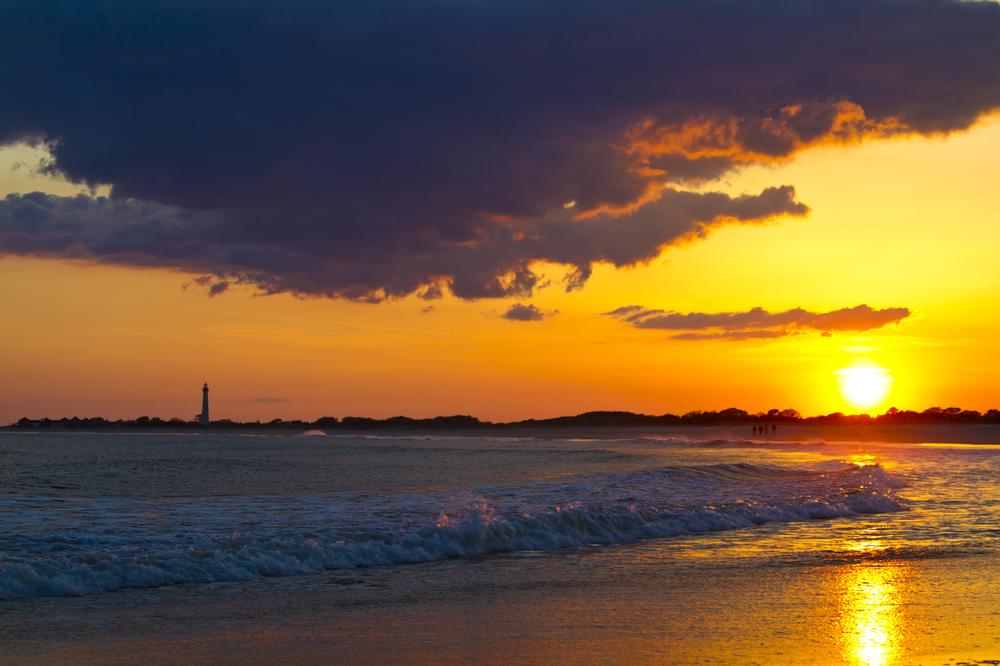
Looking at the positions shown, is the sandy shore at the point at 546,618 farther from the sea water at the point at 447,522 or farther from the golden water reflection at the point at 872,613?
the sea water at the point at 447,522

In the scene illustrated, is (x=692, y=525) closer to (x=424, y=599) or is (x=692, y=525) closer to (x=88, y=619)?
(x=424, y=599)

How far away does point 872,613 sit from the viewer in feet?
34.1

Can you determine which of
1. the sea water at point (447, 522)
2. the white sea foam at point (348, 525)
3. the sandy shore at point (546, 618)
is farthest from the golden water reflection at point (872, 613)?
the white sea foam at point (348, 525)

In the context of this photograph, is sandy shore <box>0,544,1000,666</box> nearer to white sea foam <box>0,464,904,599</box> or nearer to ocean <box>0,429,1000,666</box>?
ocean <box>0,429,1000,666</box>

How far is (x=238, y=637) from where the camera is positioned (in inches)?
368

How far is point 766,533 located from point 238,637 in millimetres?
11932

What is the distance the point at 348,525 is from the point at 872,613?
32.7 ft

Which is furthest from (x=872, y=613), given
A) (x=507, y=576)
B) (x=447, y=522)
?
(x=447, y=522)

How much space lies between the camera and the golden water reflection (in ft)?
28.0

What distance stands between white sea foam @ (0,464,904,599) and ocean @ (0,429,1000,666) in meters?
0.05

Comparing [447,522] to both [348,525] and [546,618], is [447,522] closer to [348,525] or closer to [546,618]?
[348,525]

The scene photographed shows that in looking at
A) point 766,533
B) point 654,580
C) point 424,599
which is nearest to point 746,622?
point 654,580

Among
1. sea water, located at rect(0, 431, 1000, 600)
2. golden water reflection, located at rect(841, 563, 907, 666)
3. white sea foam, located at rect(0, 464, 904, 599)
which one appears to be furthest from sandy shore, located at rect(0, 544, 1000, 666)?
sea water, located at rect(0, 431, 1000, 600)

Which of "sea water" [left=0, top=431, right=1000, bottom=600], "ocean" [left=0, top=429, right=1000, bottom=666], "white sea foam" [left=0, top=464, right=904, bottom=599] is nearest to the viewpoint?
"ocean" [left=0, top=429, right=1000, bottom=666]
